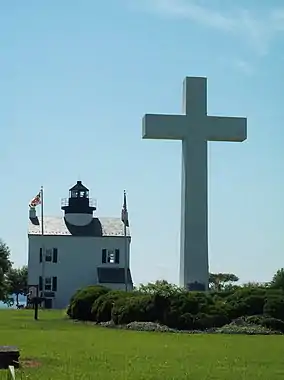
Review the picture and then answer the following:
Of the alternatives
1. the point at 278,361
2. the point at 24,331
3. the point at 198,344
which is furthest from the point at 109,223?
the point at 278,361

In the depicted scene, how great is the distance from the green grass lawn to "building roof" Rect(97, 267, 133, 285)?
147ft

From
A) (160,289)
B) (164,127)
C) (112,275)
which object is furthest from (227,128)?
(112,275)

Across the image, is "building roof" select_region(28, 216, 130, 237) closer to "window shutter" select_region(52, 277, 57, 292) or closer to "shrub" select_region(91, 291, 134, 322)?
"window shutter" select_region(52, 277, 57, 292)

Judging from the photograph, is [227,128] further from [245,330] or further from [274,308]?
[245,330]

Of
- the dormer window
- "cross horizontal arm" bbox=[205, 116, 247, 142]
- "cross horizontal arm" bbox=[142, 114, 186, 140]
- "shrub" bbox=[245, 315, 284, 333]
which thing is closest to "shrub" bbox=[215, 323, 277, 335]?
"shrub" bbox=[245, 315, 284, 333]

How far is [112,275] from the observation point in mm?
75188

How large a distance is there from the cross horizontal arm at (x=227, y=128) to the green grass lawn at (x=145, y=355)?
1459 centimetres

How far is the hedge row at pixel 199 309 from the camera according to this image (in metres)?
32.0

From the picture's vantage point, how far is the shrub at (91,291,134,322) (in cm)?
3619

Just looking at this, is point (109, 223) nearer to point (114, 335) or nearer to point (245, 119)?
point (245, 119)

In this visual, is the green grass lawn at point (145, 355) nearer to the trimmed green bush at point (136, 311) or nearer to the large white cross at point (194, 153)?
the trimmed green bush at point (136, 311)

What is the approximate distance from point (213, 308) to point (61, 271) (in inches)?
1740

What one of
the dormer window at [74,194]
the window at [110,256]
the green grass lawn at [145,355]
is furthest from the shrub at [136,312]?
the dormer window at [74,194]

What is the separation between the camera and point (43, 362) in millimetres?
18000
